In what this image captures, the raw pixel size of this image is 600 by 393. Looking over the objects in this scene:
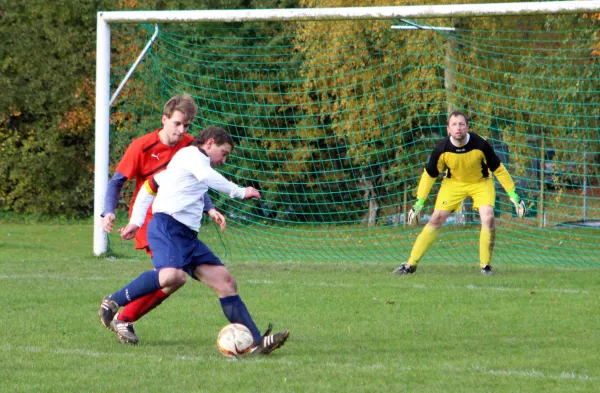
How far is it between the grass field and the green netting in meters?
2.97

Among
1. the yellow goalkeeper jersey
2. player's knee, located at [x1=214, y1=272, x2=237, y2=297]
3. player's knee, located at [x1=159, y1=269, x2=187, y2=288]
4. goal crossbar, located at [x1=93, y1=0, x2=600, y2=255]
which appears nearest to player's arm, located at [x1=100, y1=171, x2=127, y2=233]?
player's knee, located at [x1=159, y1=269, x2=187, y2=288]

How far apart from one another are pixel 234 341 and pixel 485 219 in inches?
211

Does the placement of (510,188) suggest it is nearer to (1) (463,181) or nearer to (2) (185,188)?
(1) (463,181)

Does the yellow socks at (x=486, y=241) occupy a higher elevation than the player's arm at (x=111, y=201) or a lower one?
lower

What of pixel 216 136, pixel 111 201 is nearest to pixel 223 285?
pixel 216 136

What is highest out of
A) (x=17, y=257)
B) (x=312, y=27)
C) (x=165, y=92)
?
(x=312, y=27)

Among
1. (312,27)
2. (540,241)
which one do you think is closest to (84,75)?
(312,27)

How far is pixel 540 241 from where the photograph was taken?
1486 centimetres

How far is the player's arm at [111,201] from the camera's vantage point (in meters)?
6.70

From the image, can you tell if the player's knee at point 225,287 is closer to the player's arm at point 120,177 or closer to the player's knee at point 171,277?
the player's knee at point 171,277

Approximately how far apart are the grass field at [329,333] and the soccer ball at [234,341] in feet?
0.43

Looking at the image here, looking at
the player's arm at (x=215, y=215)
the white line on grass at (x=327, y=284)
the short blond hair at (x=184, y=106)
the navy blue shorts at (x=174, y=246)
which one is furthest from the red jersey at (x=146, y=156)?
the white line on grass at (x=327, y=284)

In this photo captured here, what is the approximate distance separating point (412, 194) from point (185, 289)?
292 inches

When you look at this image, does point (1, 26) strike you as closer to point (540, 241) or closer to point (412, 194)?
point (412, 194)
